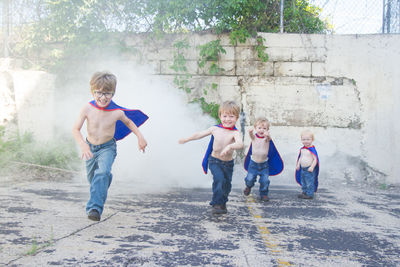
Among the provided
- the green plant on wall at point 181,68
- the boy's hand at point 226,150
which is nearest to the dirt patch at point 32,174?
the green plant on wall at point 181,68

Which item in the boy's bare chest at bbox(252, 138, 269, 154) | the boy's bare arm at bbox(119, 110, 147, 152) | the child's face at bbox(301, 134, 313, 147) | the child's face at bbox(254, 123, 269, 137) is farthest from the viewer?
the child's face at bbox(301, 134, 313, 147)

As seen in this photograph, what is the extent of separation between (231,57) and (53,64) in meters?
3.66

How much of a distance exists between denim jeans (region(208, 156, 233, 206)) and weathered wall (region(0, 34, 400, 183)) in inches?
140

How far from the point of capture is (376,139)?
25.4ft

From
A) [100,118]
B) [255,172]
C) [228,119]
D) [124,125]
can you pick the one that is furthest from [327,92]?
[100,118]

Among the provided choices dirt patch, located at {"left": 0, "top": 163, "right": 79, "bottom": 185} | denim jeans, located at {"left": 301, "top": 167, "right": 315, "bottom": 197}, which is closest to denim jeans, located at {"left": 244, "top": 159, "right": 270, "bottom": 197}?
denim jeans, located at {"left": 301, "top": 167, "right": 315, "bottom": 197}

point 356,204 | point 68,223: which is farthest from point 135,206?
point 356,204

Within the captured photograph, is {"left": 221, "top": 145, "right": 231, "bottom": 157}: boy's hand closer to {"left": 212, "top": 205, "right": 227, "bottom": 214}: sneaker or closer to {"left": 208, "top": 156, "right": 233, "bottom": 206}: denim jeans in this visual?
{"left": 208, "top": 156, "right": 233, "bottom": 206}: denim jeans

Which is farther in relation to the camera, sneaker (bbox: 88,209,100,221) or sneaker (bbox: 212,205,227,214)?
sneaker (bbox: 212,205,227,214)

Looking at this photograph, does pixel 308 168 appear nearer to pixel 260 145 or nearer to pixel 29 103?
pixel 260 145

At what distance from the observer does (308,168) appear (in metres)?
5.81

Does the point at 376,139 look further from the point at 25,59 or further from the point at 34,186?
the point at 25,59

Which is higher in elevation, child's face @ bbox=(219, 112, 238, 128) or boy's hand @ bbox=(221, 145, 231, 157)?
child's face @ bbox=(219, 112, 238, 128)

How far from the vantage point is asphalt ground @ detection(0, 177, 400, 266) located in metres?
2.60
